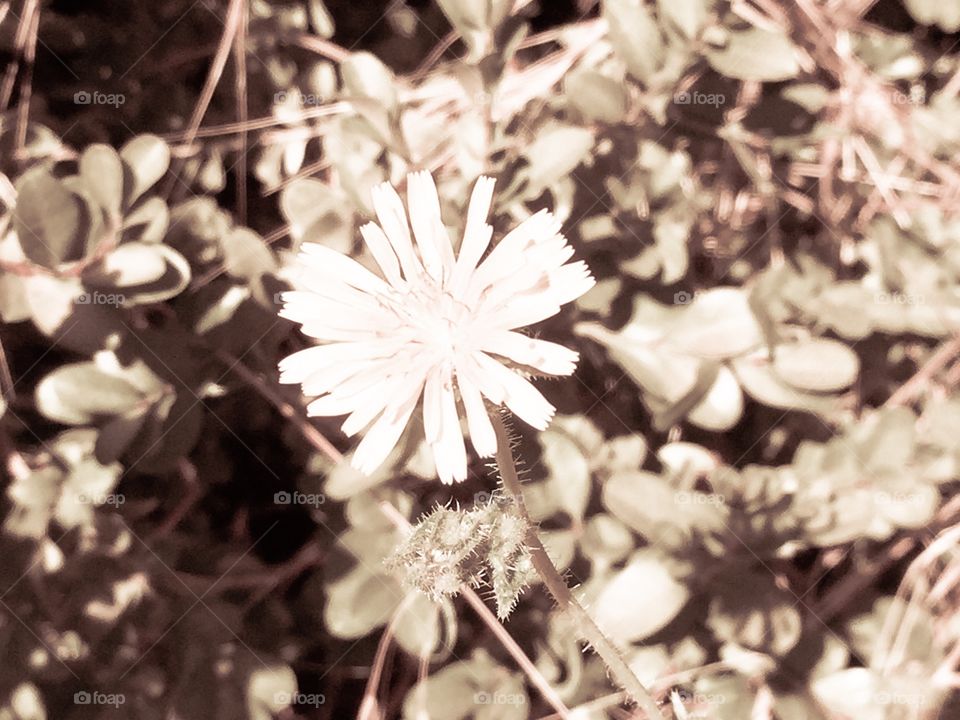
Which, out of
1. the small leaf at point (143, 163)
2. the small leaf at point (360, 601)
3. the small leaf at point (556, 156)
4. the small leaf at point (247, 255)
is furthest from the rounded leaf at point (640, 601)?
the small leaf at point (143, 163)

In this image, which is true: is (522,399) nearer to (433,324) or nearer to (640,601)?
(433,324)

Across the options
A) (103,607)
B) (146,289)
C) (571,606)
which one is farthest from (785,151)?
(103,607)

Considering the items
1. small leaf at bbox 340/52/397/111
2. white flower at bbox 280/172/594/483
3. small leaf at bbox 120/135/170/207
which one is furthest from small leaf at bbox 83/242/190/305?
small leaf at bbox 340/52/397/111

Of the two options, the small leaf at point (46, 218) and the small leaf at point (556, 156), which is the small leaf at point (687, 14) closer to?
the small leaf at point (556, 156)

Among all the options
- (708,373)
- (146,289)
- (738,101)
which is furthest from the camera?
(738,101)

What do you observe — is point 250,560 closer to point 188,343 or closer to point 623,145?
point 188,343

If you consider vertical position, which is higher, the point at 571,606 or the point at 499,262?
the point at 499,262
